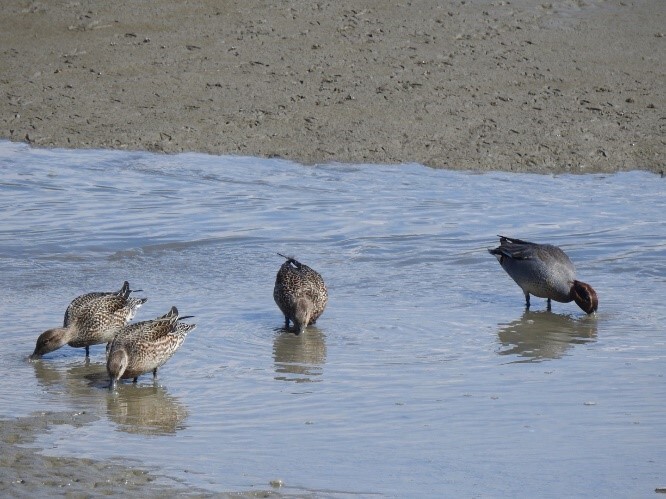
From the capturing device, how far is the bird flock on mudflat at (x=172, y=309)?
27.2 feet

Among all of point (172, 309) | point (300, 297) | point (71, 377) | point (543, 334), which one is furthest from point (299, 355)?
point (543, 334)

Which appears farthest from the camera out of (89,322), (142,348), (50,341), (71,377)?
(89,322)

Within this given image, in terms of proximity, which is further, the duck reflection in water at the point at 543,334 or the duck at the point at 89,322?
the duck reflection in water at the point at 543,334

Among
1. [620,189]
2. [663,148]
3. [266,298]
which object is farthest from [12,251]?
[663,148]

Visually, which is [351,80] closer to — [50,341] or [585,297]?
[585,297]

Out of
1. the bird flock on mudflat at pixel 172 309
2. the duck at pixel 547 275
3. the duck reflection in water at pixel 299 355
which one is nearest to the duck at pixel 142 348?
the bird flock on mudflat at pixel 172 309

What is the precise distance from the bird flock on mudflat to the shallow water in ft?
0.51

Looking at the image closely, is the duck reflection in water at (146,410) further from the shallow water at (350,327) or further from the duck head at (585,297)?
the duck head at (585,297)

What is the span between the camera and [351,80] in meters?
16.9

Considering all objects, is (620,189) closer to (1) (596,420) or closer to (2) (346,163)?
(2) (346,163)

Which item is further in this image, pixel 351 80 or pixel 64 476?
pixel 351 80

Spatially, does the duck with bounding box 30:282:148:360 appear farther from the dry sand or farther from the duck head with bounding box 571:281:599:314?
the dry sand

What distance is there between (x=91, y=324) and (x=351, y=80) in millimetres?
8613

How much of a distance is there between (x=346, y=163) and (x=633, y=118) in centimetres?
372
